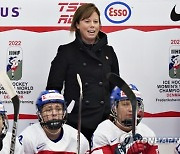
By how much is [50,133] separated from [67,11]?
108cm

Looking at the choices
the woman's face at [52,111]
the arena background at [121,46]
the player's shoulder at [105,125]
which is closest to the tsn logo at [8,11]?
the arena background at [121,46]

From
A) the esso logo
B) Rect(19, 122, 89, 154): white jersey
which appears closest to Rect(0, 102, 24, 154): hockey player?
Rect(19, 122, 89, 154): white jersey

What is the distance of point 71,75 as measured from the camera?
184 inches

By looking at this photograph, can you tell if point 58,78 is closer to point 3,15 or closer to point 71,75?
point 71,75

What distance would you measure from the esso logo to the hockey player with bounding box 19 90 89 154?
889 mm

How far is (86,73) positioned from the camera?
4.66 m

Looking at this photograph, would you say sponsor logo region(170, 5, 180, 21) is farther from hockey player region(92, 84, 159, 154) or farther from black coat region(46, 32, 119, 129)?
hockey player region(92, 84, 159, 154)

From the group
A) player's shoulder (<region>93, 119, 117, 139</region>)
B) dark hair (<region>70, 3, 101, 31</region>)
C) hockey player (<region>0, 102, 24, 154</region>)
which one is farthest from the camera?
dark hair (<region>70, 3, 101, 31</region>)

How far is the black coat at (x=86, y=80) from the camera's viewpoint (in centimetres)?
466

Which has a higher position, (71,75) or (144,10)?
(144,10)

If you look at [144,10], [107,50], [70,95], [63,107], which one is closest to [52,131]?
[63,107]

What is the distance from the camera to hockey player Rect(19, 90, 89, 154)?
423 centimetres

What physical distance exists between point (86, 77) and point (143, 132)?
2.08 feet

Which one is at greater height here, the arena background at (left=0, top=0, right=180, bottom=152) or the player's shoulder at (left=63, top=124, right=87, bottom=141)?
the arena background at (left=0, top=0, right=180, bottom=152)
